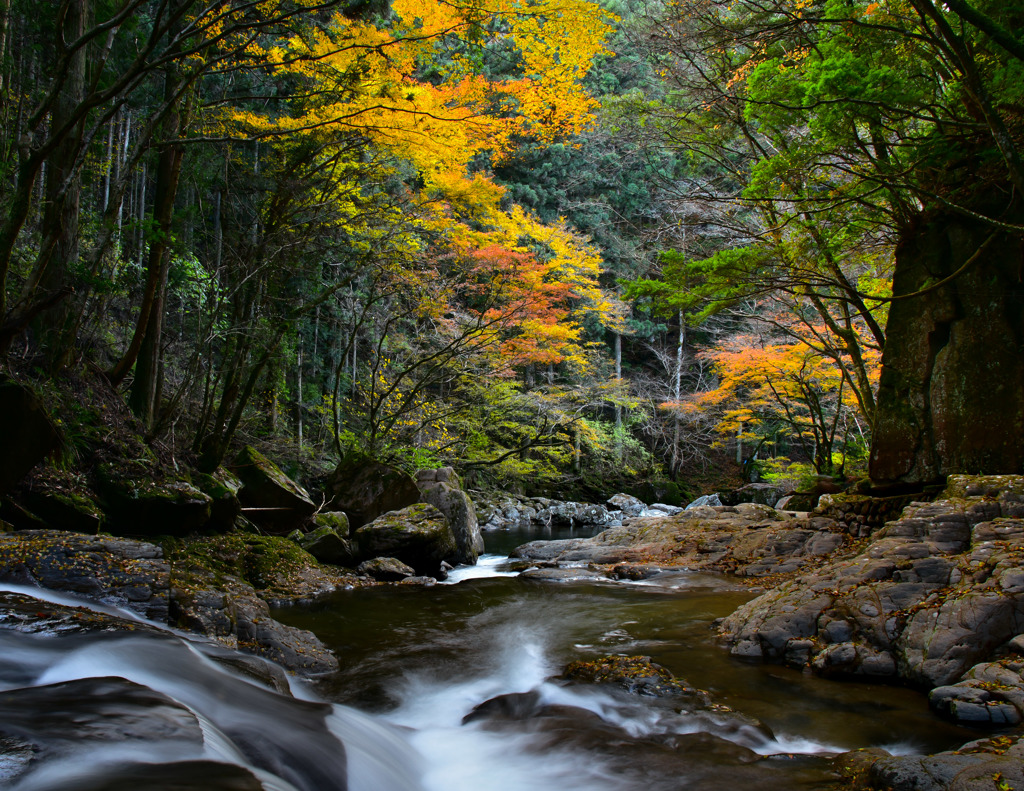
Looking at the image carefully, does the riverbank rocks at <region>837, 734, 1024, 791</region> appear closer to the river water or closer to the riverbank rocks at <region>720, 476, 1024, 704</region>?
the river water

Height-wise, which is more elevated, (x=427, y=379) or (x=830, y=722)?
(x=427, y=379)

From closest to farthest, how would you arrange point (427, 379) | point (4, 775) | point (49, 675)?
point (4, 775) < point (49, 675) < point (427, 379)

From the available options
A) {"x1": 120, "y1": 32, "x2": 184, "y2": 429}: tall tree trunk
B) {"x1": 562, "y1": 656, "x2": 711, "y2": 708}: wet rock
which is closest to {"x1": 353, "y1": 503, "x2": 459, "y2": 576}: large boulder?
{"x1": 120, "y1": 32, "x2": 184, "y2": 429}: tall tree trunk

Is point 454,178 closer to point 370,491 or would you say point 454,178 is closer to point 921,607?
point 370,491

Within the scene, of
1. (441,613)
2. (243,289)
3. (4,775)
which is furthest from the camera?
(243,289)

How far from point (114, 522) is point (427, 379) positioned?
617 centimetres

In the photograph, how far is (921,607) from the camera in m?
4.00

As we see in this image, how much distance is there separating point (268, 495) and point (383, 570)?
227 centimetres

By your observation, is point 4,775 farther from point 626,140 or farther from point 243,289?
point 626,140

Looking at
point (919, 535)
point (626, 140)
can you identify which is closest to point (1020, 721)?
point (919, 535)

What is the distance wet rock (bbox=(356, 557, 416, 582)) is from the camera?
26.0 feet

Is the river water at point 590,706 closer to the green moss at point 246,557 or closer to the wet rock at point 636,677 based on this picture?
the wet rock at point 636,677

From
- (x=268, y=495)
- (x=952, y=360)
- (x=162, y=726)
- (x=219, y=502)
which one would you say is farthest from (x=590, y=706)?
(x=268, y=495)

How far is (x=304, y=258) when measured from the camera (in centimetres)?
975
